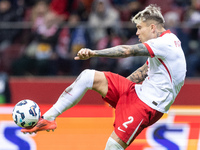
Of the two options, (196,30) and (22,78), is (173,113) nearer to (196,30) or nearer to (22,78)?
(196,30)

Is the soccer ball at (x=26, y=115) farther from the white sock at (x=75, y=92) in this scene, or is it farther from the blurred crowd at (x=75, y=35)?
the blurred crowd at (x=75, y=35)

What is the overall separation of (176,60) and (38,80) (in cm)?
569

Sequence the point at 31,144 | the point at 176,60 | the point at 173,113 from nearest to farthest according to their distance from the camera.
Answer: the point at 176,60 < the point at 31,144 < the point at 173,113

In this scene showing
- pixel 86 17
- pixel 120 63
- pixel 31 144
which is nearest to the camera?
pixel 31 144

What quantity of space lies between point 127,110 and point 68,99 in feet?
2.08

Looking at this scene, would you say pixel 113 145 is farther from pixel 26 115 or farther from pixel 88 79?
pixel 26 115

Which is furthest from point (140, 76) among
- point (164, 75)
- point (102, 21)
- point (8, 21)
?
point (8, 21)

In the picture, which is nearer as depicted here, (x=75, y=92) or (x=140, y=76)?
(x=75, y=92)

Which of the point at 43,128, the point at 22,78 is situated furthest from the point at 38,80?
the point at 43,128

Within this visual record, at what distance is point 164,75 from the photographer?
15.4 ft

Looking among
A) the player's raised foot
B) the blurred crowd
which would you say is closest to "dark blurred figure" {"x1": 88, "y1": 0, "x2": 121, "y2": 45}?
the blurred crowd

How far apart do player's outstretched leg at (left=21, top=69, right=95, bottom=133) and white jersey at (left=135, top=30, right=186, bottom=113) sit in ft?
1.91

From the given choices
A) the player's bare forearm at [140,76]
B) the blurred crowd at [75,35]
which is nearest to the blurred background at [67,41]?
the blurred crowd at [75,35]

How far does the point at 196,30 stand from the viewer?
9828mm
